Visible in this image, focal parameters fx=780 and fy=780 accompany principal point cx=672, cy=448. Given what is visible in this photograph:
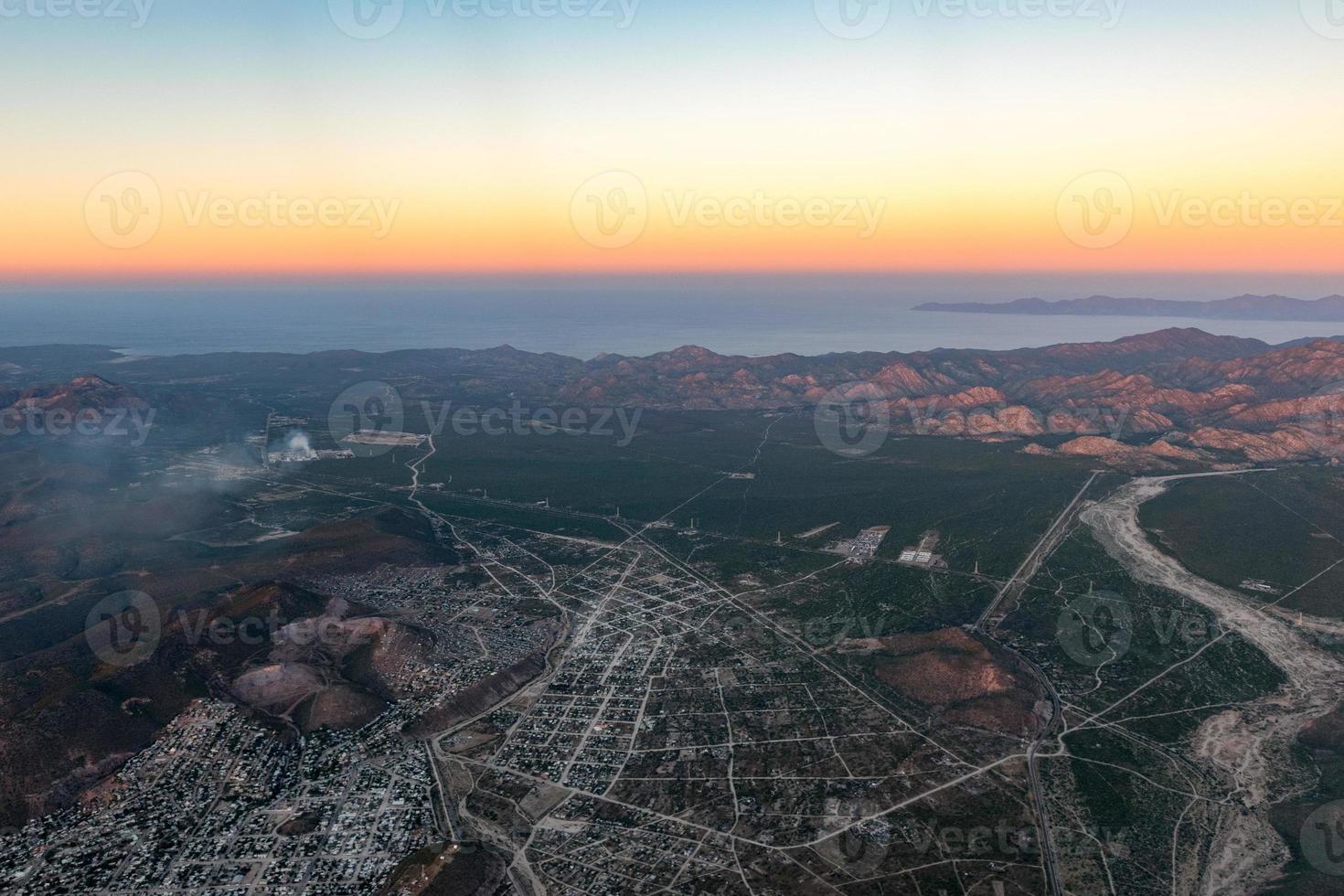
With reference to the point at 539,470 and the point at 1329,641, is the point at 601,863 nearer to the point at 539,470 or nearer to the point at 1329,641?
the point at 1329,641

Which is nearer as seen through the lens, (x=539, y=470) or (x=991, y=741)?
(x=991, y=741)

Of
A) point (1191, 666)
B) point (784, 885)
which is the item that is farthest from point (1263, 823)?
point (784, 885)

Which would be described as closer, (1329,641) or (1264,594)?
(1329,641)

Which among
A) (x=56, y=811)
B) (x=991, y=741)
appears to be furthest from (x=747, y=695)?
(x=56, y=811)

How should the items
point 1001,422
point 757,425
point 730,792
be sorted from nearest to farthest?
point 730,792 < point 1001,422 < point 757,425

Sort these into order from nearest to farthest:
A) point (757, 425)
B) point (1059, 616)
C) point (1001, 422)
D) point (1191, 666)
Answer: point (1191, 666) < point (1059, 616) < point (1001, 422) < point (757, 425)

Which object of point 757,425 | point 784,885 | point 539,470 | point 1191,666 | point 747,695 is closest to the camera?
point 784,885

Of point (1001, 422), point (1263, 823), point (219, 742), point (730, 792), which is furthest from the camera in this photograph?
point (1001, 422)

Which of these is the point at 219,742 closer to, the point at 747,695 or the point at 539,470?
the point at 747,695
